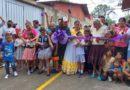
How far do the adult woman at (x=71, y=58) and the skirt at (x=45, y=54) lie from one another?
594 mm

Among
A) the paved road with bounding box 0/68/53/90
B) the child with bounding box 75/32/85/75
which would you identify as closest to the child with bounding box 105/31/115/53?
the child with bounding box 75/32/85/75

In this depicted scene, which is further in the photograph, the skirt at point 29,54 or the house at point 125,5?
the house at point 125,5

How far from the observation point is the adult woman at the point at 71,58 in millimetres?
11102

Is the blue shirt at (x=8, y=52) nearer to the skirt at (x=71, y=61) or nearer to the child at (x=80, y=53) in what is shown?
the skirt at (x=71, y=61)

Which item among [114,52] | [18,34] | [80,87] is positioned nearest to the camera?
[80,87]

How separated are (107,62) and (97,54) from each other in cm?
53

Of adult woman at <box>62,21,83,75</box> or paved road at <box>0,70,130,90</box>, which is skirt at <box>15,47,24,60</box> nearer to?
paved road at <box>0,70,130,90</box>

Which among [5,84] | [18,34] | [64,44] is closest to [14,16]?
[18,34]

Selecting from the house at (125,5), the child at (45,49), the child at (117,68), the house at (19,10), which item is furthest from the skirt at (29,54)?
the house at (125,5)

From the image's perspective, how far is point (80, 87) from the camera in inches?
374

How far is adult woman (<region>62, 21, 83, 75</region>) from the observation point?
437 inches

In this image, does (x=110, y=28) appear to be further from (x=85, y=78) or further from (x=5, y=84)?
(x=5, y=84)

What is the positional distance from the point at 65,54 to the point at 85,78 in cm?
122

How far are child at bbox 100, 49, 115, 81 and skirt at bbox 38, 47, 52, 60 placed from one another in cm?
191
